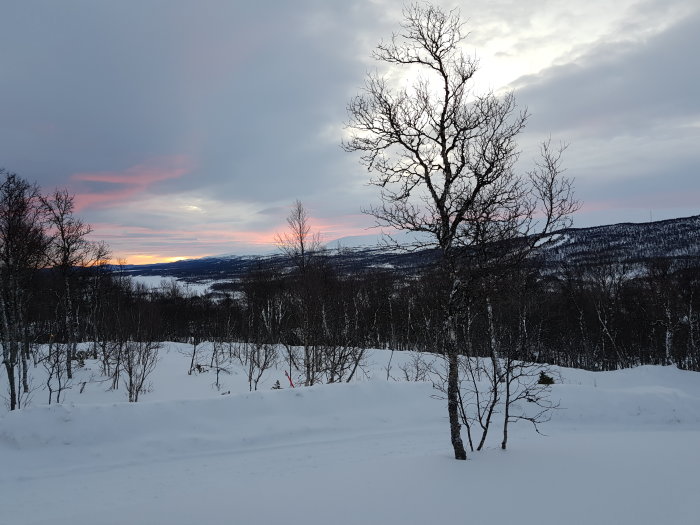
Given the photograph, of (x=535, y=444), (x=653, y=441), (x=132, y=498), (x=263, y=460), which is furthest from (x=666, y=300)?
(x=132, y=498)

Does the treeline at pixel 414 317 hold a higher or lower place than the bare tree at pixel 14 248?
lower

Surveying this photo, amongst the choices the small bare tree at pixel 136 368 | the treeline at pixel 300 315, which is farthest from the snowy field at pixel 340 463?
the small bare tree at pixel 136 368

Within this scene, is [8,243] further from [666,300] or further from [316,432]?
[666,300]

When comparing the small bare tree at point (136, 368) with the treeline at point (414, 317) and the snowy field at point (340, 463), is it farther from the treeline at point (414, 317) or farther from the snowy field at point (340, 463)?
the snowy field at point (340, 463)

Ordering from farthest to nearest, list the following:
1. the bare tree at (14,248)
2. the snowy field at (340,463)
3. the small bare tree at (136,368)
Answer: the small bare tree at (136,368)
the bare tree at (14,248)
the snowy field at (340,463)

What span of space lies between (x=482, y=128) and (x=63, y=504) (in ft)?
37.0

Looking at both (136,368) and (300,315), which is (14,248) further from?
(300,315)

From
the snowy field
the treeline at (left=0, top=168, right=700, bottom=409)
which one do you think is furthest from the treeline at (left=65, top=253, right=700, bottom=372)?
the snowy field

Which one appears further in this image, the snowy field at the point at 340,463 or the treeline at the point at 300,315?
the treeline at the point at 300,315

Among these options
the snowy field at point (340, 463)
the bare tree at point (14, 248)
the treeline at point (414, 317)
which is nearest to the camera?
the snowy field at point (340, 463)

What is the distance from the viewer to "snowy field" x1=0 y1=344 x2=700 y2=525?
574 cm

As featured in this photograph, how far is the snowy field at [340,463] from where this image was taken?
5738 millimetres

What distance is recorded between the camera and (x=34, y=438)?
31.9 ft

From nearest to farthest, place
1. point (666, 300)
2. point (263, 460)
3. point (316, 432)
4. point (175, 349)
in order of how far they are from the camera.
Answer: point (263, 460) → point (316, 432) → point (666, 300) → point (175, 349)
